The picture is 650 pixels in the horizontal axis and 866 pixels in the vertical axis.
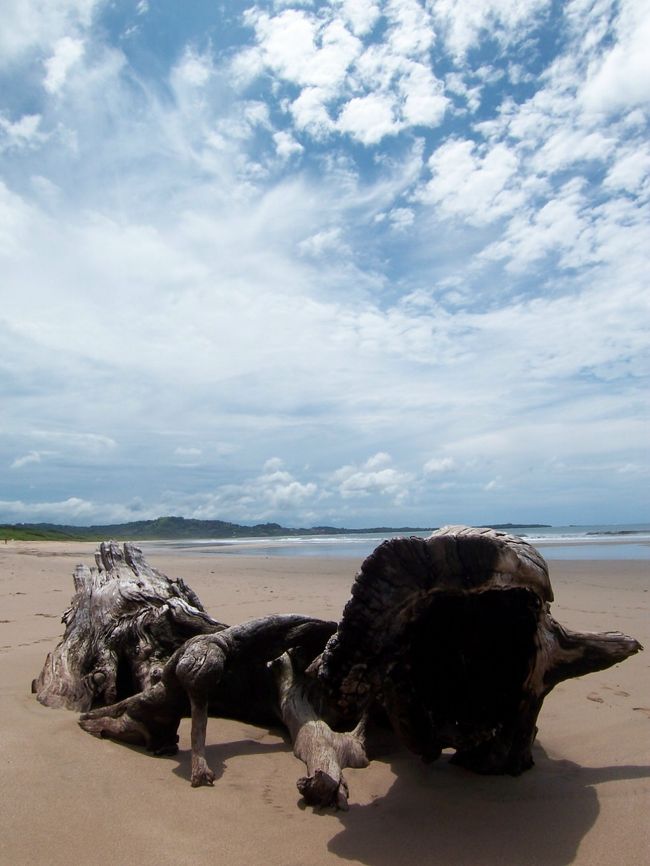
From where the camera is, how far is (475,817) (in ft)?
9.62

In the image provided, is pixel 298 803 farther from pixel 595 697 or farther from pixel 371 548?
pixel 371 548

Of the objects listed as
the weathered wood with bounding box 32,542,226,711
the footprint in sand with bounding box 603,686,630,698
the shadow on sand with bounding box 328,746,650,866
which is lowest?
the shadow on sand with bounding box 328,746,650,866

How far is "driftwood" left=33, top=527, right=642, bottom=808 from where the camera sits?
107 inches

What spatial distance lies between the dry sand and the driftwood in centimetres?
17

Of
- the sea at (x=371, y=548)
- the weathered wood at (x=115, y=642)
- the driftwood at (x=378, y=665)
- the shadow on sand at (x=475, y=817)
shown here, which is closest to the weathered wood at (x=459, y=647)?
the driftwood at (x=378, y=665)

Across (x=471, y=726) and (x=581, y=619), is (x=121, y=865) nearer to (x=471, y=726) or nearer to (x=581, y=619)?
(x=471, y=726)

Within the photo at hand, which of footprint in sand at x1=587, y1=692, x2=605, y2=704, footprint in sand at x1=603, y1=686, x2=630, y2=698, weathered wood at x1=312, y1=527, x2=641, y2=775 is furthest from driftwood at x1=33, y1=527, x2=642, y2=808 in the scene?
footprint in sand at x1=603, y1=686, x2=630, y2=698

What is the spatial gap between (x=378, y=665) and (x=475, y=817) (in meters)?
0.86

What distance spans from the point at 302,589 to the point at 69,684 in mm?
8231

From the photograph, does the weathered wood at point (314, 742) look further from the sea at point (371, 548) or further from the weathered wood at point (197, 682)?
the sea at point (371, 548)

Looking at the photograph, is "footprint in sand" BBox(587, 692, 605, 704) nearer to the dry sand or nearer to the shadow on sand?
the dry sand

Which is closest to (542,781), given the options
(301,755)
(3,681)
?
(301,755)

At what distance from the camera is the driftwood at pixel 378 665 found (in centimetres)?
271

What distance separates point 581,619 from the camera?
8055 millimetres
